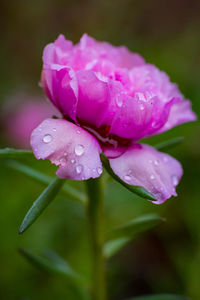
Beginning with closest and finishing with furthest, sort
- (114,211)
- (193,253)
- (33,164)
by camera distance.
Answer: (193,253)
(114,211)
(33,164)

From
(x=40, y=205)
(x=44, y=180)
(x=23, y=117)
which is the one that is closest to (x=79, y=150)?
(x=40, y=205)

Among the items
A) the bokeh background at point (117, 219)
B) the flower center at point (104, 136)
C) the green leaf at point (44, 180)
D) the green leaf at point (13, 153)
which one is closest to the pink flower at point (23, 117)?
the bokeh background at point (117, 219)

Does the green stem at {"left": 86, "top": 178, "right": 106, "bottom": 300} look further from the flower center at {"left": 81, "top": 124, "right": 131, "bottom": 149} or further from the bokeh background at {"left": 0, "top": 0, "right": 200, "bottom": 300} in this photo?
the bokeh background at {"left": 0, "top": 0, "right": 200, "bottom": 300}

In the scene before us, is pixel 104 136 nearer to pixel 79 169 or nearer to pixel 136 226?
pixel 79 169

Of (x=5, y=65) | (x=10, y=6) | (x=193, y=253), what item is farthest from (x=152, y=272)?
(x=10, y=6)

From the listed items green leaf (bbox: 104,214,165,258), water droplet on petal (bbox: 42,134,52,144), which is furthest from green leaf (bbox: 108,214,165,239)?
water droplet on petal (bbox: 42,134,52,144)

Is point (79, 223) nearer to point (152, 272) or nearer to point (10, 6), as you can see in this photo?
point (152, 272)
